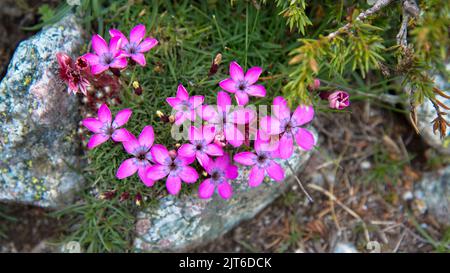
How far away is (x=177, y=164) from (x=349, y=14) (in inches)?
49.2

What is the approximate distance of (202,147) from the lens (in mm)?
2629

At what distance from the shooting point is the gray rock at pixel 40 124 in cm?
296

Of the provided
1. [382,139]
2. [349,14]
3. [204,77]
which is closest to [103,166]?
[204,77]

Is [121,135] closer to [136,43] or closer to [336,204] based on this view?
[136,43]

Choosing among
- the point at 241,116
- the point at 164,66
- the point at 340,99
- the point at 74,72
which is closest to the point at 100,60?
the point at 74,72

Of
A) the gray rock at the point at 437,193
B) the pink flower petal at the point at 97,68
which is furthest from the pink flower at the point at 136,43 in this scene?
the gray rock at the point at 437,193

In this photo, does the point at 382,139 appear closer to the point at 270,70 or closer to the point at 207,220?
the point at 270,70

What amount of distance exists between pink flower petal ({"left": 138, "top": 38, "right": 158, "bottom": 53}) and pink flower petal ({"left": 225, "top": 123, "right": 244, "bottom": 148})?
2.11 ft

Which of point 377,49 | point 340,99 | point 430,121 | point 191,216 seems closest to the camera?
point 377,49

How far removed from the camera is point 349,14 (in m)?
2.45

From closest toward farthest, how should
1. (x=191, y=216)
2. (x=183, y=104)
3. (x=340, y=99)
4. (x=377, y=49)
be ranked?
(x=377, y=49), (x=340, y=99), (x=183, y=104), (x=191, y=216)

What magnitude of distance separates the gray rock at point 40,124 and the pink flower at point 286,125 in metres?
1.37

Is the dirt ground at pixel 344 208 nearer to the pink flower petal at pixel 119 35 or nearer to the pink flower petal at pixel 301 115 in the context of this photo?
the pink flower petal at pixel 301 115

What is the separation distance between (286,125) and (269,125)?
0.14m
